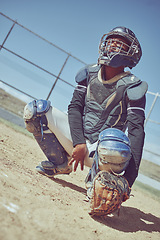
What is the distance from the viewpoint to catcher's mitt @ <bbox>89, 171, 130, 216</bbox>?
5.40 ft

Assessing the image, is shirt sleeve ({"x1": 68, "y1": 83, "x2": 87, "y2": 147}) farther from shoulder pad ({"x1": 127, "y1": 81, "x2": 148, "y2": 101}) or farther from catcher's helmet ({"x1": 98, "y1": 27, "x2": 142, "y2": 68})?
shoulder pad ({"x1": 127, "y1": 81, "x2": 148, "y2": 101})

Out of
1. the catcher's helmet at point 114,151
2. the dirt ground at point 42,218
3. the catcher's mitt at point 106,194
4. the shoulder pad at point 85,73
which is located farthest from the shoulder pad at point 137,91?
the dirt ground at point 42,218

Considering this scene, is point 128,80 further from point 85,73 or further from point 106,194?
point 106,194

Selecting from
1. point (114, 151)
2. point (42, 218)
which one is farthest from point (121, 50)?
point (42, 218)

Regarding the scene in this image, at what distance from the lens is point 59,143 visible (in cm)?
258

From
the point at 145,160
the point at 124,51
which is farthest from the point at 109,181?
the point at 145,160

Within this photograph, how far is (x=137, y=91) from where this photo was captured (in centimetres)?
212

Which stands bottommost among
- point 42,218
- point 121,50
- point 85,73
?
point 42,218

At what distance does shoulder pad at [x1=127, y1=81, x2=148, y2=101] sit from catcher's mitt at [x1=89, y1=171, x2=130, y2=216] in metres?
0.76

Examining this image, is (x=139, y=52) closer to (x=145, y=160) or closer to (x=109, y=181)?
(x=109, y=181)

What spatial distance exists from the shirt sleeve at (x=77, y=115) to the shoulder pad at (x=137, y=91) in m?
0.57

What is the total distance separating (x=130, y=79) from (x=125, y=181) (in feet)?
3.28

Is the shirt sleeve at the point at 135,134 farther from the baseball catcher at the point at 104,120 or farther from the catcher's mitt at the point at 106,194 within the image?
the catcher's mitt at the point at 106,194

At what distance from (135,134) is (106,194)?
0.61 metres
